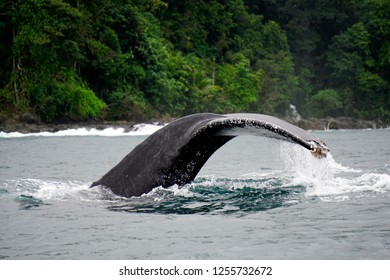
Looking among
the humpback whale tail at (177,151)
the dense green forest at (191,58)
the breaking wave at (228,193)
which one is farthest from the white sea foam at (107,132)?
the humpback whale tail at (177,151)

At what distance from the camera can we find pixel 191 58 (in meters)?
57.6

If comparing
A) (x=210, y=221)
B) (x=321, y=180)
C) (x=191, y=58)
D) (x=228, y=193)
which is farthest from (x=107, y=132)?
(x=210, y=221)

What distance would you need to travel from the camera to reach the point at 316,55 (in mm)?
73812

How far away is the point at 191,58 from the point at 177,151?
171 feet

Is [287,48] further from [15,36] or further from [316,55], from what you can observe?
[15,36]

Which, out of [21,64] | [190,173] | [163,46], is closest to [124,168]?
[190,173]

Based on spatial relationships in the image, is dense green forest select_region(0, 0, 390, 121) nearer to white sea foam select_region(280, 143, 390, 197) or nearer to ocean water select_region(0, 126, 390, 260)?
white sea foam select_region(280, 143, 390, 197)

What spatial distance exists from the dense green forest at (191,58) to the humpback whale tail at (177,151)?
35.1 metres

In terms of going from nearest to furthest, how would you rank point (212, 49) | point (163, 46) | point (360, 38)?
point (163, 46), point (212, 49), point (360, 38)

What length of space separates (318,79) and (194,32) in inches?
765

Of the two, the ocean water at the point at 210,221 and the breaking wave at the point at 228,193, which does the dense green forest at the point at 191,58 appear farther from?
the ocean water at the point at 210,221

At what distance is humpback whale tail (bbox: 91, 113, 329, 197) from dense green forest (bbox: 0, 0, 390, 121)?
1382 inches

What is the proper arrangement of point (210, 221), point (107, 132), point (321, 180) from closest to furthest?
1. point (210, 221)
2. point (321, 180)
3. point (107, 132)

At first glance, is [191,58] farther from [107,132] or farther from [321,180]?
[321,180]
